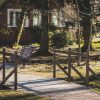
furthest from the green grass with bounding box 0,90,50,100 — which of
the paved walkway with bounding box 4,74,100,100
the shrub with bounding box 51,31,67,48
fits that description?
the shrub with bounding box 51,31,67,48

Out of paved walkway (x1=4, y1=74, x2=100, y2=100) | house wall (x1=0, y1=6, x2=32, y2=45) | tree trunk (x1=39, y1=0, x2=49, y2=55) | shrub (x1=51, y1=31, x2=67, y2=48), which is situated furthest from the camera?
house wall (x1=0, y1=6, x2=32, y2=45)

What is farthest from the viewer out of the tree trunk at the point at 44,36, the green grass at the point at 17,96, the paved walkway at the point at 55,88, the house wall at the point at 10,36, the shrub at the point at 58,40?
the house wall at the point at 10,36

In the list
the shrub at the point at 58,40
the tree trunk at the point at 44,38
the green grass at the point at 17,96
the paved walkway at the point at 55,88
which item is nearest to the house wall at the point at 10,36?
the shrub at the point at 58,40

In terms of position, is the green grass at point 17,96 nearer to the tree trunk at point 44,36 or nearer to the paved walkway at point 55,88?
the paved walkway at point 55,88

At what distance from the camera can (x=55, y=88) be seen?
1336cm

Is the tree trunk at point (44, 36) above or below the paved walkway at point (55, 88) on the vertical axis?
above

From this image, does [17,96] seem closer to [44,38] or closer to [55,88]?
[55,88]

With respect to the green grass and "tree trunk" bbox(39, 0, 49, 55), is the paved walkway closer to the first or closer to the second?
the green grass

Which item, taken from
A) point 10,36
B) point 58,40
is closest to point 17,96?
point 58,40

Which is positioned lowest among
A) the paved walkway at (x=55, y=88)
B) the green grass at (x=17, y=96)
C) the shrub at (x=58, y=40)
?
the green grass at (x=17, y=96)

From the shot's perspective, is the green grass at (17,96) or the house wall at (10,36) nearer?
the green grass at (17,96)

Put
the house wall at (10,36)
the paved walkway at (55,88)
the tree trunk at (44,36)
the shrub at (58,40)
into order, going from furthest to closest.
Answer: the house wall at (10,36), the shrub at (58,40), the tree trunk at (44,36), the paved walkway at (55,88)

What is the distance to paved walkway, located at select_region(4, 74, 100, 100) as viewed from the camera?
39.5 ft

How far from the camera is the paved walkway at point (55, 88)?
1205 centimetres
